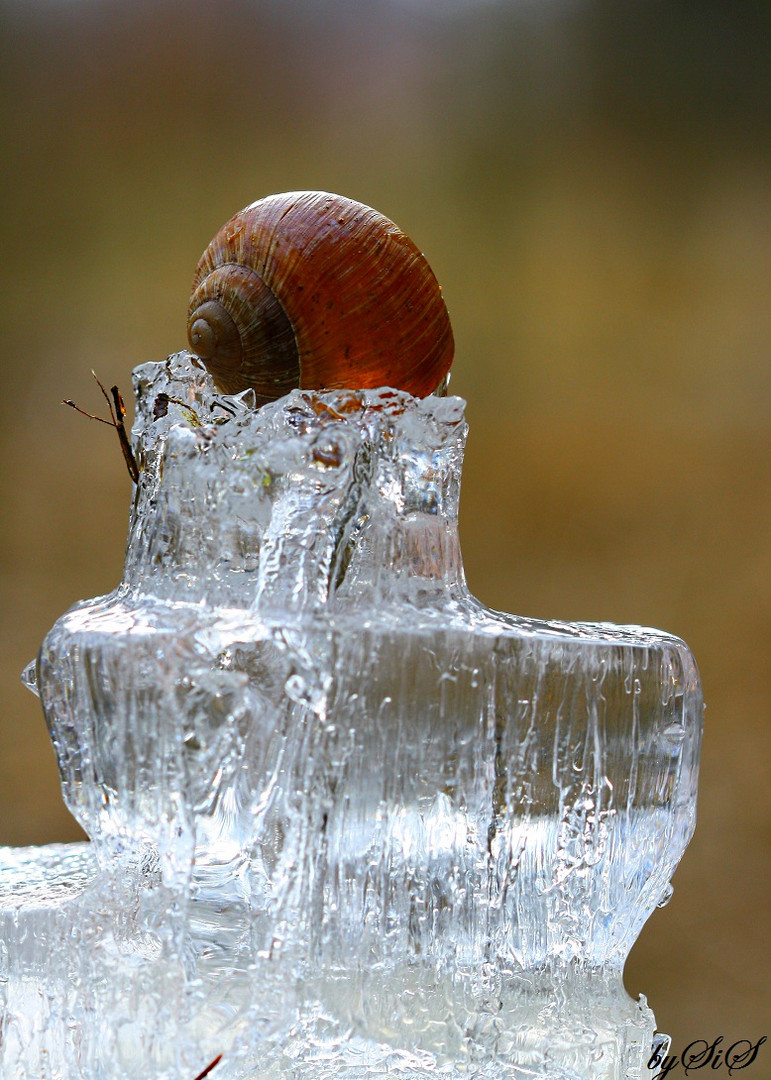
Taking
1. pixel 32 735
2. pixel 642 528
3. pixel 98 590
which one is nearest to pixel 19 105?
pixel 98 590

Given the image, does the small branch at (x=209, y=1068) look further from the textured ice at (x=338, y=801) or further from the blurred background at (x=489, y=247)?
the blurred background at (x=489, y=247)

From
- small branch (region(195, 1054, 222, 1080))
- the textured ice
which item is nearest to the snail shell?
the textured ice

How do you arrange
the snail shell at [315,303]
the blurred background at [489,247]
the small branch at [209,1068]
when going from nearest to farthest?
1. the small branch at [209,1068]
2. the snail shell at [315,303]
3. the blurred background at [489,247]

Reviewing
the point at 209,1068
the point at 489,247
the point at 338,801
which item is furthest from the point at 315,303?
the point at 489,247

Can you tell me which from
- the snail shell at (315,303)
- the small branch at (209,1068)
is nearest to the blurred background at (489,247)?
the snail shell at (315,303)

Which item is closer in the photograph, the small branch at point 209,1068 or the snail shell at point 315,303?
the small branch at point 209,1068

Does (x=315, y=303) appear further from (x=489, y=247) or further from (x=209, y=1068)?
(x=489, y=247)

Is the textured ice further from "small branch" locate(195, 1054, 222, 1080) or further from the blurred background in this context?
the blurred background
